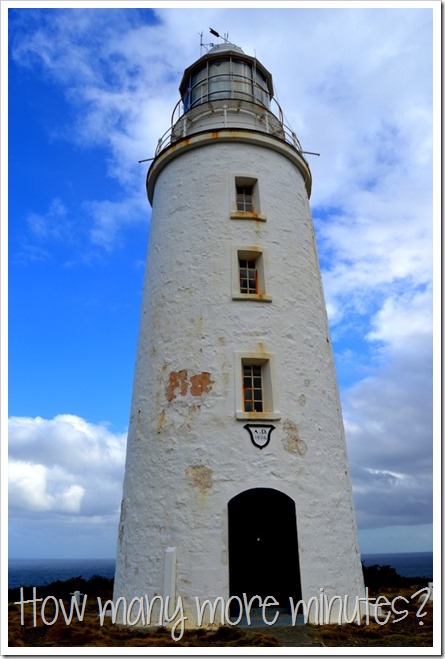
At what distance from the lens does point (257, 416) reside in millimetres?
11969

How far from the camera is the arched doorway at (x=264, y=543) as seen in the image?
1119cm

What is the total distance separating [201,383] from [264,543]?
3.84 metres

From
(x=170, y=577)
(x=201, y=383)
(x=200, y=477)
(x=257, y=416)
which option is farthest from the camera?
(x=201, y=383)

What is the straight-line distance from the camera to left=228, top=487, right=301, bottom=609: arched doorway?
1119 cm

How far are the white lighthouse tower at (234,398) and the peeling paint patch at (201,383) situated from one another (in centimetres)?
3

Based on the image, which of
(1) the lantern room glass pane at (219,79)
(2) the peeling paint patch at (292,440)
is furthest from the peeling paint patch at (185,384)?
(1) the lantern room glass pane at (219,79)

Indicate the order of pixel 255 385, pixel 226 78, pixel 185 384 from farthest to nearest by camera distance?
pixel 226 78, pixel 255 385, pixel 185 384

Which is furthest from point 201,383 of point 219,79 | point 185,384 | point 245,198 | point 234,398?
point 219,79

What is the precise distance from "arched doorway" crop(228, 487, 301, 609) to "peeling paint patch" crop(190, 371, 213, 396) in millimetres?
2506

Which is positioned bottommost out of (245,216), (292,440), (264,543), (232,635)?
(232,635)

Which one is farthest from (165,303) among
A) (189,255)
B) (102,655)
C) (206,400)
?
(102,655)

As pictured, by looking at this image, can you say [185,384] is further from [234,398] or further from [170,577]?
[170,577]

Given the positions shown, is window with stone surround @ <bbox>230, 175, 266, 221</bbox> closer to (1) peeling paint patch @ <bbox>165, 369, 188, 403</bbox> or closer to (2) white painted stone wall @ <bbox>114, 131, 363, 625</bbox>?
(2) white painted stone wall @ <bbox>114, 131, 363, 625</bbox>

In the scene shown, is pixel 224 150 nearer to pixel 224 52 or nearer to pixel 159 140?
pixel 159 140
